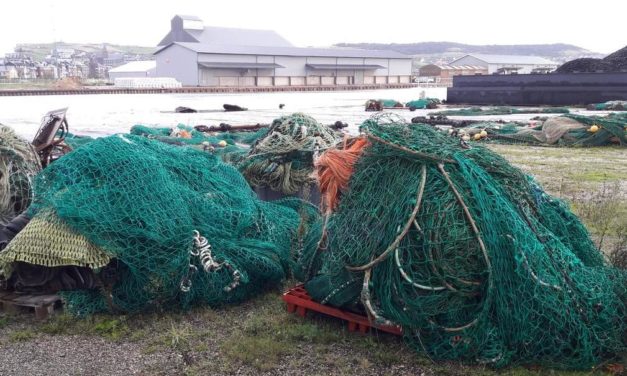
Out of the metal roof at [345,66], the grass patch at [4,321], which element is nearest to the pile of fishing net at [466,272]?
the grass patch at [4,321]

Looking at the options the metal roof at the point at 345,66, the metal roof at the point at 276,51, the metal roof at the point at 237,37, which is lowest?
the metal roof at the point at 345,66

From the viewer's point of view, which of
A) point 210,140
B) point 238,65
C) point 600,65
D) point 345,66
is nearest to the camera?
point 210,140

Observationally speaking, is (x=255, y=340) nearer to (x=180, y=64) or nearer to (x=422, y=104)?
(x=422, y=104)

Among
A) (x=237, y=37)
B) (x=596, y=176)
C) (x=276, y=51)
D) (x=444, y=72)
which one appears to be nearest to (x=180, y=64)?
(x=276, y=51)

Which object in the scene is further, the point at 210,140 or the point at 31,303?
the point at 210,140

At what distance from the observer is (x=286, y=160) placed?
713cm

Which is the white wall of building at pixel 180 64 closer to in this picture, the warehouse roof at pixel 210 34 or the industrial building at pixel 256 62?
the industrial building at pixel 256 62

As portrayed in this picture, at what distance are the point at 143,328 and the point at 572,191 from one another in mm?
7060

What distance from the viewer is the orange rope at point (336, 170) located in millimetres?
4270

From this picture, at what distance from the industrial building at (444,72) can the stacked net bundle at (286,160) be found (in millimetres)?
76072

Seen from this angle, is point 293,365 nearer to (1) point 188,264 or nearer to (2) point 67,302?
(1) point 188,264

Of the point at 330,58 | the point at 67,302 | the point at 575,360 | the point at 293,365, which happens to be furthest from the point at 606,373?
the point at 330,58

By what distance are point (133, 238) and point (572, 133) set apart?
1349 centimetres

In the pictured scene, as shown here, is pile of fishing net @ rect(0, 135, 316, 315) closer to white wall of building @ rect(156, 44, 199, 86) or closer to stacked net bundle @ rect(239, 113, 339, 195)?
stacked net bundle @ rect(239, 113, 339, 195)
